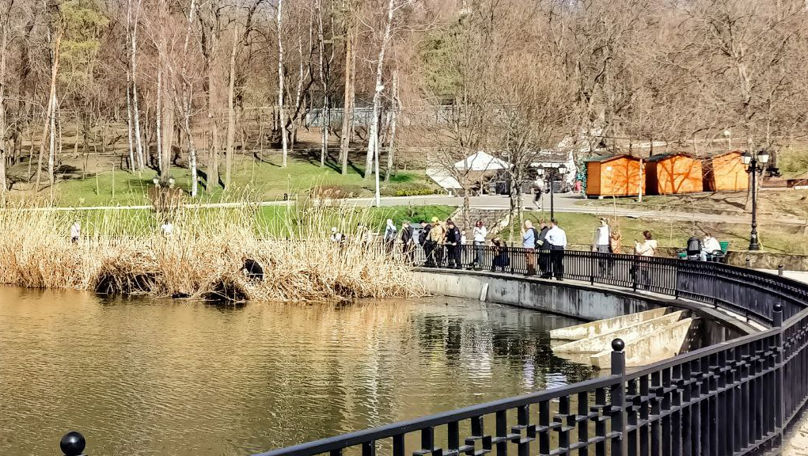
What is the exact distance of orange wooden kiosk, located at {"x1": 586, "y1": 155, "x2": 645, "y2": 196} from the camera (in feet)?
171

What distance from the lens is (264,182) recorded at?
60.9 meters

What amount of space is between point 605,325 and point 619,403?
50.3 ft

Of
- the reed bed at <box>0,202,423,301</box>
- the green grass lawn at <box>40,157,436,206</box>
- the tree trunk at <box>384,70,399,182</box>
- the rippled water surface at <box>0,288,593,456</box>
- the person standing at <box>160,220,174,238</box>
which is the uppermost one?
the tree trunk at <box>384,70,399,182</box>

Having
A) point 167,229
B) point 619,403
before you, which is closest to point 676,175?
point 167,229

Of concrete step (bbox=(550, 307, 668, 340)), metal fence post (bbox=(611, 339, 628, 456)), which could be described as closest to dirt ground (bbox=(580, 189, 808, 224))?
concrete step (bbox=(550, 307, 668, 340))

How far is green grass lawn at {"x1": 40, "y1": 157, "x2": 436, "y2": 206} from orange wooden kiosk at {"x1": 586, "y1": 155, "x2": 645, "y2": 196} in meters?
10.3

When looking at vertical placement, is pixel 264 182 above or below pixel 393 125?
below

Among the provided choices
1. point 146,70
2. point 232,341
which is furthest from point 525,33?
point 232,341

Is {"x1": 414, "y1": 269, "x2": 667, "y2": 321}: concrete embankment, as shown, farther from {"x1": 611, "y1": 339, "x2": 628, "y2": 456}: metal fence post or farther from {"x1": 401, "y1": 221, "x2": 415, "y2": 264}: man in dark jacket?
{"x1": 611, "y1": 339, "x2": 628, "y2": 456}: metal fence post

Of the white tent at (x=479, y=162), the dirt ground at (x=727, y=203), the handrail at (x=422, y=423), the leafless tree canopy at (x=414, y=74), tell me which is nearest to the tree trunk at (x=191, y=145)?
the leafless tree canopy at (x=414, y=74)

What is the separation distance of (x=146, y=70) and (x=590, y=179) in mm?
27594

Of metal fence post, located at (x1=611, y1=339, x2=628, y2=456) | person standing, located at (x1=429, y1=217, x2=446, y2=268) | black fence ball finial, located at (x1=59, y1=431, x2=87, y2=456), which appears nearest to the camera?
black fence ball finial, located at (x1=59, y1=431, x2=87, y2=456)

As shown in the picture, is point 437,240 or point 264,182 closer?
point 437,240

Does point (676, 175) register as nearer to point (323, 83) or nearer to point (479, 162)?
point (479, 162)
